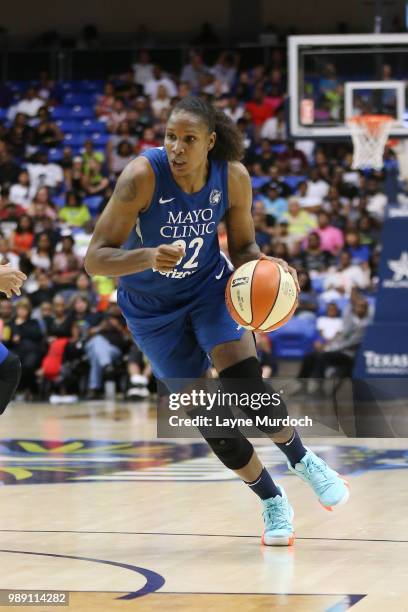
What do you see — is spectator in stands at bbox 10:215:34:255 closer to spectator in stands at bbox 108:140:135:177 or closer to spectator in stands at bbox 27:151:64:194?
spectator in stands at bbox 27:151:64:194

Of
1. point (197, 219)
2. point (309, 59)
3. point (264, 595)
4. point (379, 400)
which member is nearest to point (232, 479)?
point (197, 219)

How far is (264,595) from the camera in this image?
13.8 feet

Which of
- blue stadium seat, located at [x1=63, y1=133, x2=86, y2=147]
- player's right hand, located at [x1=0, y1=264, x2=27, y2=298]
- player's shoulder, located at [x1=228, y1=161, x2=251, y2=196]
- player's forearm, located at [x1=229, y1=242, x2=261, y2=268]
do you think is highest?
blue stadium seat, located at [x1=63, y1=133, x2=86, y2=147]

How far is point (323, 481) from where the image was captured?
5559 mm

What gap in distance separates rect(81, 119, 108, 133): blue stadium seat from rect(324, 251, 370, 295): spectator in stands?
Result: 7.31 m

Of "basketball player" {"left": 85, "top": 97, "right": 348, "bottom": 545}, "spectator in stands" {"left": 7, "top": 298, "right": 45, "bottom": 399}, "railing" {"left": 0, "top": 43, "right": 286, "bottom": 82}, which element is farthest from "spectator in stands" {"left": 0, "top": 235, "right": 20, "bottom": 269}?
"basketball player" {"left": 85, "top": 97, "right": 348, "bottom": 545}

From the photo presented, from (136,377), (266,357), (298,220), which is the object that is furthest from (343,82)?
(136,377)

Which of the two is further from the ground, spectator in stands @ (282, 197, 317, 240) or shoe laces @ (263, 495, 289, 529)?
spectator in stands @ (282, 197, 317, 240)

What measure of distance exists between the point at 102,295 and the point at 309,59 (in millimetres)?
4579

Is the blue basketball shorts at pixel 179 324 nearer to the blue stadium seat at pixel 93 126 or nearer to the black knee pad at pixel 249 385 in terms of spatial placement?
the black knee pad at pixel 249 385

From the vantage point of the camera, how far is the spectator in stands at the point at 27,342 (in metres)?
15.1

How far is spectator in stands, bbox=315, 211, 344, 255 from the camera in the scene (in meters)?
16.2

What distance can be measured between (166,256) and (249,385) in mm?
873

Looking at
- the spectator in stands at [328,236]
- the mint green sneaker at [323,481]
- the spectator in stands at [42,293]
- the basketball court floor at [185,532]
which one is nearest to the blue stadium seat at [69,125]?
the spectator in stands at [42,293]
